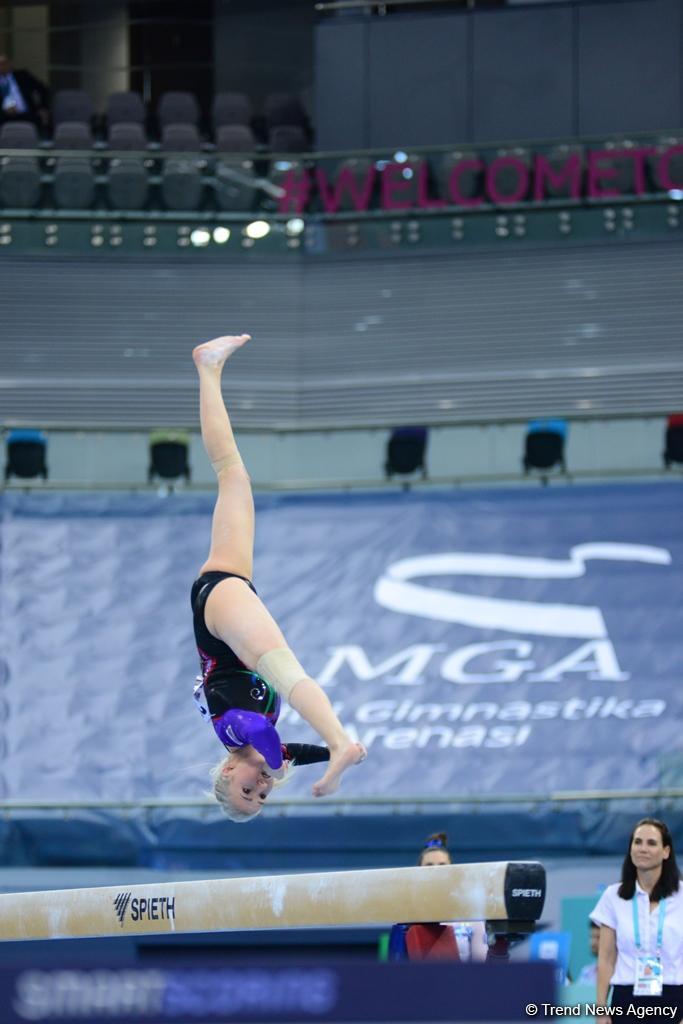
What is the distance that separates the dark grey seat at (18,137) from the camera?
634 inches

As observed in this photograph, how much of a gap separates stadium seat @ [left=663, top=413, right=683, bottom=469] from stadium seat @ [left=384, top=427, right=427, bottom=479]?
200cm

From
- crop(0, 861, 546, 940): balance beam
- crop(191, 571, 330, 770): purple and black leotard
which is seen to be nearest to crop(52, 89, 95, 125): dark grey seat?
crop(191, 571, 330, 770): purple and black leotard

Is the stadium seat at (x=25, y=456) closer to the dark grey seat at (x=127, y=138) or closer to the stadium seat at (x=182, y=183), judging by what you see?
the stadium seat at (x=182, y=183)

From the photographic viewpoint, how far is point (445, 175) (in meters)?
15.3

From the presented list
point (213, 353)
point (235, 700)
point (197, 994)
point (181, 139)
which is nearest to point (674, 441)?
point (181, 139)

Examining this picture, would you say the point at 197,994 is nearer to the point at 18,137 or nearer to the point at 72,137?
the point at 18,137

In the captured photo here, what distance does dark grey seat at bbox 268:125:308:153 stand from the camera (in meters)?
16.7

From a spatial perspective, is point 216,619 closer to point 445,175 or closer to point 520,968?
point 520,968

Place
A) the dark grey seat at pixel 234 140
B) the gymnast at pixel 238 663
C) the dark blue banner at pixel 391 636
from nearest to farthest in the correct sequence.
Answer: the gymnast at pixel 238 663 → the dark blue banner at pixel 391 636 → the dark grey seat at pixel 234 140

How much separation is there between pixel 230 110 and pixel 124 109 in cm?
120

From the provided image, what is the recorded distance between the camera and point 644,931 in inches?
229

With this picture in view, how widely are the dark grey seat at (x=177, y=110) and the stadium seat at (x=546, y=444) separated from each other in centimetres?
684

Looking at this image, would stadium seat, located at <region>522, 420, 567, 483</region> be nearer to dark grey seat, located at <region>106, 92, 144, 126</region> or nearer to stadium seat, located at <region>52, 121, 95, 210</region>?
stadium seat, located at <region>52, 121, 95, 210</region>

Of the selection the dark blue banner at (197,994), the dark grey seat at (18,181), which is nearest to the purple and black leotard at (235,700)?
the dark blue banner at (197,994)
